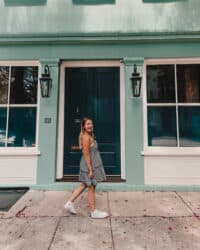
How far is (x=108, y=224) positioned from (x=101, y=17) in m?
4.54

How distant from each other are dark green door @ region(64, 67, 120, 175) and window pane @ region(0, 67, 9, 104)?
1424 mm

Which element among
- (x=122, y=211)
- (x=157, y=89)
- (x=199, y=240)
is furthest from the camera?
(x=157, y=89)

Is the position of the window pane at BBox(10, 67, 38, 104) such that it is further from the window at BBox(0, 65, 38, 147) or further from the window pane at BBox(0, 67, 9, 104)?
the window pane at BBox(0, 67, 9, 104)

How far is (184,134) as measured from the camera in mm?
→ 5938

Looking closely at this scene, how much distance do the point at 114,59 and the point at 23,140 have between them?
9.37 ft

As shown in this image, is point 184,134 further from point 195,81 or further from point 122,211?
point 122,211

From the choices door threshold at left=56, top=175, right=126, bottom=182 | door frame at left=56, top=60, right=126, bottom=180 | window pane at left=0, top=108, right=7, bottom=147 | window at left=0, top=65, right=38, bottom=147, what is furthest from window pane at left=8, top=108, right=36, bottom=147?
door threshold at left=56, top=175, right=126, bottom=182

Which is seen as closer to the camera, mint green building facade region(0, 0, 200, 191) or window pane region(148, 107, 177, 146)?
mint green building facade region(0, 0, 200, 191)

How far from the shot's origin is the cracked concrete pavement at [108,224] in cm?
339

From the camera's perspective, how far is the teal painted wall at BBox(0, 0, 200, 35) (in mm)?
5953

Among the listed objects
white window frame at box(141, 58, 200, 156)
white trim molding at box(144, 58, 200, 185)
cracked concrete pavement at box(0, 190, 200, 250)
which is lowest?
cracked concrete pavement at box(0, 190, 200, 250)

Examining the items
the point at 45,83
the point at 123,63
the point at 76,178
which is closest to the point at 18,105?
the point at 45,83

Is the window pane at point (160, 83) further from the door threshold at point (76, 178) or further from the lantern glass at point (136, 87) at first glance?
the door threshold at point (76, 178)

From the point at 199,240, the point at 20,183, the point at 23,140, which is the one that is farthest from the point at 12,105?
the point at 199,240
